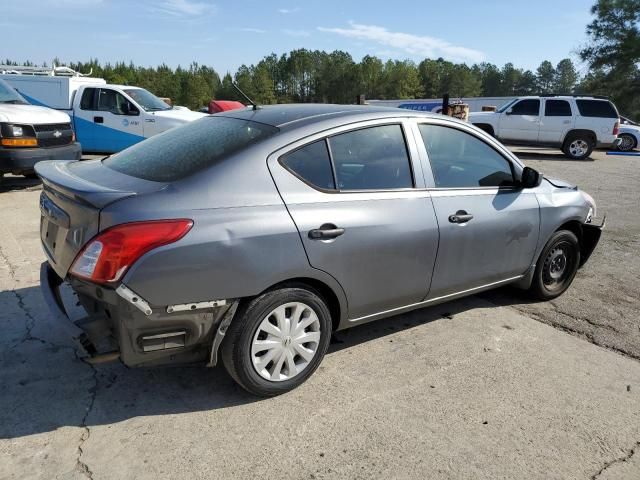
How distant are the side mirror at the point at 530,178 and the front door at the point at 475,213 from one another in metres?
0.07

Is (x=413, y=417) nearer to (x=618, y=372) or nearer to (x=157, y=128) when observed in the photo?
(x=618, y=372)

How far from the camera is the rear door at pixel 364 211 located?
289 centimetres

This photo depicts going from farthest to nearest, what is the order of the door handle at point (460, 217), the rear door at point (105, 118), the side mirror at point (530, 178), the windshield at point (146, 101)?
1. the windshield at point (146, 101)
2. the rear door at point (105, 118)
3. the side mirror at point (530, 178)
4. the door handle at point (460, 217)

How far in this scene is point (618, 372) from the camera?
341cm

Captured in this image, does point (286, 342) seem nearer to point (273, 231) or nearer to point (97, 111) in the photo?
point (273, 231)

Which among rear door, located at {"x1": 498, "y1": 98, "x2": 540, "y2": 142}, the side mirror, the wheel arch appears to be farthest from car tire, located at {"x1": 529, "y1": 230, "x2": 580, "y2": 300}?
rear door, located at {"x1": 498, "y1": 98, "x2": 540, "y2": 142}

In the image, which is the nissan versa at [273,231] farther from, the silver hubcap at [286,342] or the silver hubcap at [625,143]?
the silver hubcap at [625,143]

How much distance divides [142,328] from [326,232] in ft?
3.62

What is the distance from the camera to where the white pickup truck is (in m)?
7.40

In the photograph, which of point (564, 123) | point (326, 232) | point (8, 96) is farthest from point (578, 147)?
point (326, 232)

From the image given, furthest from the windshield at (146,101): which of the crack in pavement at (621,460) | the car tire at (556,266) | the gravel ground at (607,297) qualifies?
the crack in pavement at (621,460)

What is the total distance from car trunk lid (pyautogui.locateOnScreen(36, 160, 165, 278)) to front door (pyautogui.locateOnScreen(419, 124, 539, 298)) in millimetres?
1926

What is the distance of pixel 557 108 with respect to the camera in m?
16.9

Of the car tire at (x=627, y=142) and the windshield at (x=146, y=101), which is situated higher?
the windshield at (x=146, y=101)
